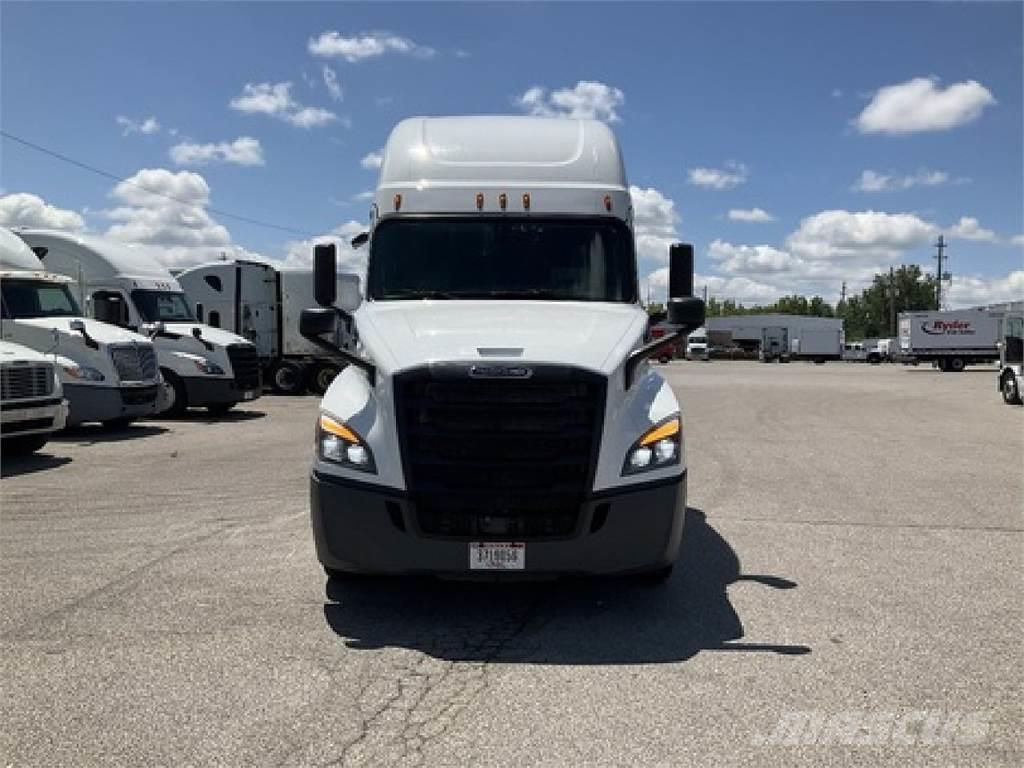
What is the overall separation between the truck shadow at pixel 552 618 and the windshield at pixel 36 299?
10.8 m

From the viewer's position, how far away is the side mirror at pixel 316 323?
575 cm

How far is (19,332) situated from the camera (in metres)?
14.1

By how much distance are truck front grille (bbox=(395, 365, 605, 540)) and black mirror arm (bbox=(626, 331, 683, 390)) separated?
0.38 m

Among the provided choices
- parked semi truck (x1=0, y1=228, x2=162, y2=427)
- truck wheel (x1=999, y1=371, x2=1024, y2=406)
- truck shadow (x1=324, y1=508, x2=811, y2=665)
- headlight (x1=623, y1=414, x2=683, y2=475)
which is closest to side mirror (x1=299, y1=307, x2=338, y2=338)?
truck shadow (x1=324, y1=508, x2=811, y2=665)

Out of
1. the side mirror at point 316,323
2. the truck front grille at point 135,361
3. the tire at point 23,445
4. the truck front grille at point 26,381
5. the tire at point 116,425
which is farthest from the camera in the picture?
the tire at point 116,425

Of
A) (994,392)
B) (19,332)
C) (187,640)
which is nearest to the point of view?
(187,640)

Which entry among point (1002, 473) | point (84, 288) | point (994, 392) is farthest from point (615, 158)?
point (994, 392)

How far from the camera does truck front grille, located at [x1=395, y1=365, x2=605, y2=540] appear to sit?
4965mm

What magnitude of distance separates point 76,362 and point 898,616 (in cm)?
1293

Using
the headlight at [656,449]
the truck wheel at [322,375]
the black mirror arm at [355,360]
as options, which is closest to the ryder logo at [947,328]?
the truck wheel at [322,375]

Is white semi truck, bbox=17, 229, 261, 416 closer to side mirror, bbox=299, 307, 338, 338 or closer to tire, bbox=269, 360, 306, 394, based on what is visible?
tire, bbox=269, 360, 306, 394

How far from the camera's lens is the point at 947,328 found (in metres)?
55.6

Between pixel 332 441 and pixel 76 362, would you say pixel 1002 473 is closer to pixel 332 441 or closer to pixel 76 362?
pixel 332 441

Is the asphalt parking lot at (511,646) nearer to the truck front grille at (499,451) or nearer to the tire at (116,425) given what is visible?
the truck front grille at (499,451)
